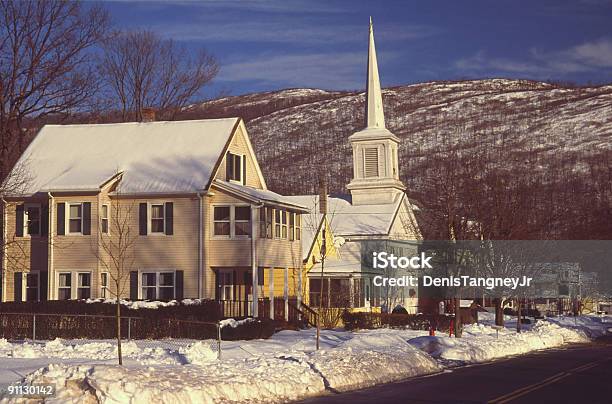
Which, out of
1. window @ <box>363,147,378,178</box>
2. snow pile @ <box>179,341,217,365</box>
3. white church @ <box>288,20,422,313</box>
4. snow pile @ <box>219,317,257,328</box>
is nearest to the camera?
snow pile @ <box>179,341,217,365</box>

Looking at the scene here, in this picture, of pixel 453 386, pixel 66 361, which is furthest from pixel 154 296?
pixel 453 386

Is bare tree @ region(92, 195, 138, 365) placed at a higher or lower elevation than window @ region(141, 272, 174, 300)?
higher

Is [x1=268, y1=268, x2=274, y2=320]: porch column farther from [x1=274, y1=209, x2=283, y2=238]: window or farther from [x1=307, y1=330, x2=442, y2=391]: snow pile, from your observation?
[x1=307, y1=330, x2=442, y2=391]: snow pile

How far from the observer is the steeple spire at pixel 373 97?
8200 centimetres

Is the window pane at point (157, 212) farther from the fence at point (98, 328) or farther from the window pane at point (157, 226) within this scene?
the fence at point (98, 328)

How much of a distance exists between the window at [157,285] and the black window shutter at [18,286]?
19.3ft

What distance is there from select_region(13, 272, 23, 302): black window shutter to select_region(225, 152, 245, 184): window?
1067cm

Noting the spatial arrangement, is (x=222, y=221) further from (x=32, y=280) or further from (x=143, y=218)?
(x=32, y=280)

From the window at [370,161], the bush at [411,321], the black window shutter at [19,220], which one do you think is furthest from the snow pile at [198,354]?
the window at [370,161]

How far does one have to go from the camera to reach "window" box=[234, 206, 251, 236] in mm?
45125

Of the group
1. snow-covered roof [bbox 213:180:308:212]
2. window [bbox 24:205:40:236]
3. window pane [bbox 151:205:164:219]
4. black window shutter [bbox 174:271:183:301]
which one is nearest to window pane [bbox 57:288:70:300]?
window [bbox 24:205:40:236]

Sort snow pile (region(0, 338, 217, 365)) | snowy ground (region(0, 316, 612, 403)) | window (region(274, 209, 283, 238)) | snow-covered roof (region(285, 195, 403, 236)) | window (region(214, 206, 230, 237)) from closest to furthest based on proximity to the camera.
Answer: snowy ground (region(0, 316, 612, 403))
snow pile (region(0, 338, 217, 365))
window (region(214, 206, 230, 237))
window (region(274, 209, 283, 238))
snow-covered roof (region(285, 195, 403, 236))

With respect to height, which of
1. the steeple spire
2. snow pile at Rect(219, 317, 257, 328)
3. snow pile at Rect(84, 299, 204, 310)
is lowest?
snow pile at Rect(219, 317, 257, 328)

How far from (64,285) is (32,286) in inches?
71.8
